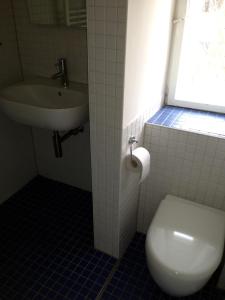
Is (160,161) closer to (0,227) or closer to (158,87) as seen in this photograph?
(158,87)

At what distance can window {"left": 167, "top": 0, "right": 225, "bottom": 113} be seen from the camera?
1.47m

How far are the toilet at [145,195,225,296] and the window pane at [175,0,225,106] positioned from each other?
2.29ft

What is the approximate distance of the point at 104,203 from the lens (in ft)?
5.04

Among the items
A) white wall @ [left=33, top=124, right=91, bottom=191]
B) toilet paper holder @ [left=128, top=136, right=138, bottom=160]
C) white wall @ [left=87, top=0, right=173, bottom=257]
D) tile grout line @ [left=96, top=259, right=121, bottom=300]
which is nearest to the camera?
white wall @ [left=87, top=0, right=173, bottom=257]

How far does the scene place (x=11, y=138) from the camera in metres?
2.02

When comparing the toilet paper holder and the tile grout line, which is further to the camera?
the tile grout line

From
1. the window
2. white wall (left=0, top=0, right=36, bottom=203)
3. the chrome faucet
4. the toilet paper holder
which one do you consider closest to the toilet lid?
the toilet paper holder

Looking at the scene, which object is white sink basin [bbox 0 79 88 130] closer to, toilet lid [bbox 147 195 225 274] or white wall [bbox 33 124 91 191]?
white wall [bbox 33 124 91 191]

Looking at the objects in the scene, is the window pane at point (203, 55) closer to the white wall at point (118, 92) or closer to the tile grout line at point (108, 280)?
the white wall at point (118, 92)

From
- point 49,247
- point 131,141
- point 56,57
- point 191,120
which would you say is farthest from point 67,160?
point 191,120

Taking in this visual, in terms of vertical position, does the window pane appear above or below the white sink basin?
above

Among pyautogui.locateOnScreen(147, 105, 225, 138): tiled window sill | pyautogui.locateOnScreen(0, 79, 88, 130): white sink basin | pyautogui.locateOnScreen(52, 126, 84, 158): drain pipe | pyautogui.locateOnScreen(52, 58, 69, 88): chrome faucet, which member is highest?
pyautogui.locateOnScreen(52, 58, 69, 88): chrome faucet

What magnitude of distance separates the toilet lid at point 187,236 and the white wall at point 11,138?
1212mm

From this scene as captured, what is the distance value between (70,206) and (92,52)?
131 cm
